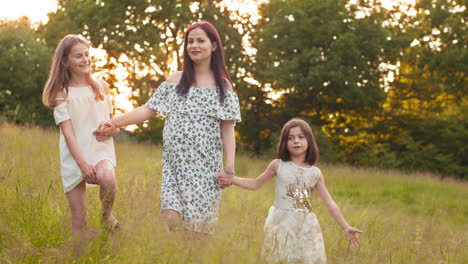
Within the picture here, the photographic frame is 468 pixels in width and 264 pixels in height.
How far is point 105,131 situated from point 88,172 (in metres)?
0.34

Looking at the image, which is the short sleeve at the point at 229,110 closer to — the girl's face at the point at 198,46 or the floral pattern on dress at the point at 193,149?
the floral pattern on dress at the point at 193,149

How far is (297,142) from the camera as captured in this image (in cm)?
401

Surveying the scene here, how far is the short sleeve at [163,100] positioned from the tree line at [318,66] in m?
15.2

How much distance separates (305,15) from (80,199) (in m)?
17.1

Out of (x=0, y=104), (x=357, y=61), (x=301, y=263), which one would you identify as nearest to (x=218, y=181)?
(x=301, y=263)

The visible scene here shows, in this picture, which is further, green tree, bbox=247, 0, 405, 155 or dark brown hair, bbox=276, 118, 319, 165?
green tree, bbox=247, 0, 405, 155

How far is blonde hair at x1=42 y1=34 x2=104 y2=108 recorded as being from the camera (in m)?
3.79

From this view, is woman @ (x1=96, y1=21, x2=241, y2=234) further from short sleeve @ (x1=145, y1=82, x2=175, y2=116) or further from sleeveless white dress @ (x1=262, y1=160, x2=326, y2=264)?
sleeveless white dress @ (x1=262, y1=160, x2=326, y2=264)

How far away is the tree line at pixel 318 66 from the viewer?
19656 millimetres

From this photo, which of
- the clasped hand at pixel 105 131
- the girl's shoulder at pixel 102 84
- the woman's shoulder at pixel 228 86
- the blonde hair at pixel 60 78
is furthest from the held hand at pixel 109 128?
the woman's shoulder at pixel 228 86

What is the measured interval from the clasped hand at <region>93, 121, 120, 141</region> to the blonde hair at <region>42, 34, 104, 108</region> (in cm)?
22

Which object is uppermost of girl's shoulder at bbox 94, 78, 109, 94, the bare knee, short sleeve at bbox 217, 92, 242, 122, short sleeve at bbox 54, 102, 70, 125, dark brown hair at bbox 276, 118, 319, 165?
girl's shoulder at bbox 94, 78, 109, 94

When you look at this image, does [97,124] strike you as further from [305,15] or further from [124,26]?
[124,26]

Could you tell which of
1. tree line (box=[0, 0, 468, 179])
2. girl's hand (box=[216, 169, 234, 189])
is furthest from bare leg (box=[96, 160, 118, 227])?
tree line (box=[0, 0, 468, 179])
